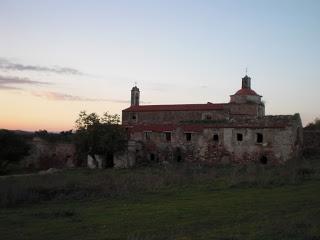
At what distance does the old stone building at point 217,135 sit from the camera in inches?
1620

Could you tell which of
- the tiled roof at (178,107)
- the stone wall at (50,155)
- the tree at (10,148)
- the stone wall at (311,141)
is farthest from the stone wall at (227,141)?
the tree at (10,148)

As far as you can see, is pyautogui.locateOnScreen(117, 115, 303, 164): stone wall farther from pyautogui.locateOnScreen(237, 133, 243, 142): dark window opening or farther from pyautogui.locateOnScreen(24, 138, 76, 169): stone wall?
pyautogui.locateOnScreen(24, 138, 76, 169): stone wall

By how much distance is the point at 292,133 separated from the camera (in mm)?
40812

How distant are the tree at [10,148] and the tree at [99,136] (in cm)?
555

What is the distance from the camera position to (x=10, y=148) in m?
44.1

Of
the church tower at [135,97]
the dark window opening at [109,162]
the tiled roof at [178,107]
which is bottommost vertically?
the dark window opening at [109,162]

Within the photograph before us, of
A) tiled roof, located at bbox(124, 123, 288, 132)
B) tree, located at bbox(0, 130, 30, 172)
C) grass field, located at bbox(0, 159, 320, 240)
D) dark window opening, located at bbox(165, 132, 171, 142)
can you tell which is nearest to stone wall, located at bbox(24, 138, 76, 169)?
tree, located at bbox(0, 130, 30, 172)

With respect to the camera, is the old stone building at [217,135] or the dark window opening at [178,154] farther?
the dark window opening at [178,154]

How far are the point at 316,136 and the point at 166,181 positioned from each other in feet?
76.2

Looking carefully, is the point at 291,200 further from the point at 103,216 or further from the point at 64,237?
the point at 64,237

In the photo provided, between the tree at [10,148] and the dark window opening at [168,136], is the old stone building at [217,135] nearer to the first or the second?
the dark window opening at [168,136]

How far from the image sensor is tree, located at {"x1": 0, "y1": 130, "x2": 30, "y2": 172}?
43531 millimetres

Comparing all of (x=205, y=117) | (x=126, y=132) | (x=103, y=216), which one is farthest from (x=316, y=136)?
(x=103, y=216)

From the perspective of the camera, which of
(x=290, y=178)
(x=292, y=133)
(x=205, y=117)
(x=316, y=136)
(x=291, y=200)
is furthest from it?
(x=205, y=117)
